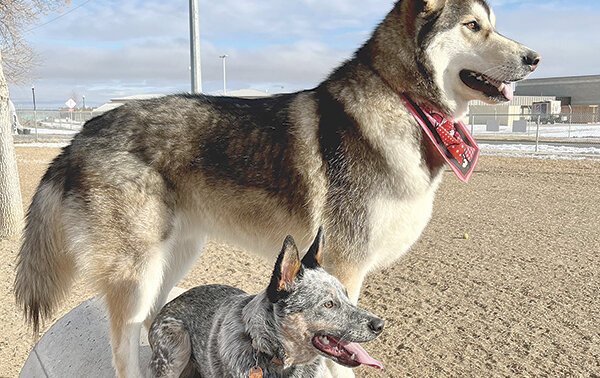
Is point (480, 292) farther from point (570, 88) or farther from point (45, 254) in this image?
point (570, 88)

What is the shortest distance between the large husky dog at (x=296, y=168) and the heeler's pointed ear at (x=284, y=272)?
0.88 m

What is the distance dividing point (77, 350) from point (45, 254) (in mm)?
859

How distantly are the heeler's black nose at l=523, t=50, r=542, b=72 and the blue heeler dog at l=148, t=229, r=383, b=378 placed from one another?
1.77 meters

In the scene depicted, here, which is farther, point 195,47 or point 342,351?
point 195,47

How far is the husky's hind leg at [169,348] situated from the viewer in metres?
3.08

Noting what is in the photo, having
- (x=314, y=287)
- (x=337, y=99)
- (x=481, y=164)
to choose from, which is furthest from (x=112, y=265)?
(x=481, y=164)

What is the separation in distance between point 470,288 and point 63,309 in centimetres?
462

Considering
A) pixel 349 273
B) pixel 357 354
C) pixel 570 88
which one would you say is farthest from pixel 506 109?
pixel 357 354

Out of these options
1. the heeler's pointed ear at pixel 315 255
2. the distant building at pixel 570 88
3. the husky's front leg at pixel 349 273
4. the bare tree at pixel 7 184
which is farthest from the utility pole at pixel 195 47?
the distant building at pixel 570 88

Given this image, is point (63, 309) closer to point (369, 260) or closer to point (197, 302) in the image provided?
point (197, 302)

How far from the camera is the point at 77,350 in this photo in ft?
12.9

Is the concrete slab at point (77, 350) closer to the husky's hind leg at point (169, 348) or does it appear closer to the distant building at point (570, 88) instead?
the husky's hind leg at point (169, 348)

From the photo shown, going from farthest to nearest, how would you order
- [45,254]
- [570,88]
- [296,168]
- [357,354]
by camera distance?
[570,88], [45,254], [296,168], [357,354]

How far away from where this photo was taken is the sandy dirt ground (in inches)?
168
